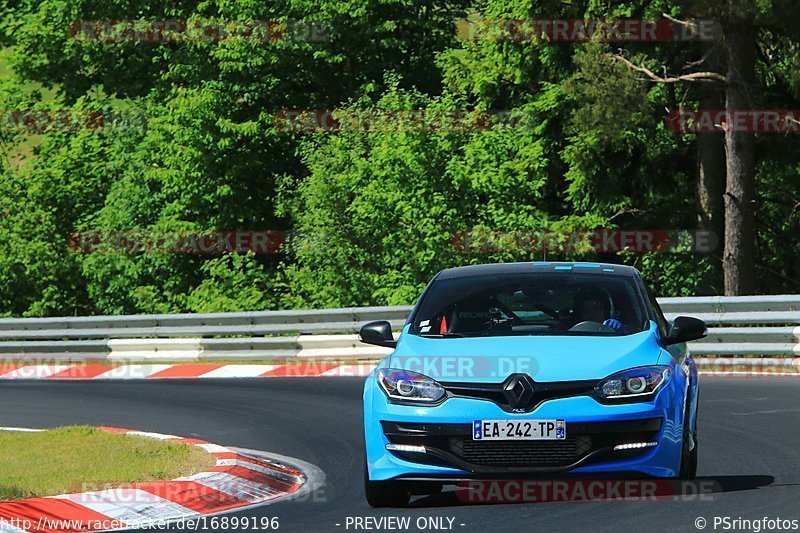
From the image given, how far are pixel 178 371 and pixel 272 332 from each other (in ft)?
5.18

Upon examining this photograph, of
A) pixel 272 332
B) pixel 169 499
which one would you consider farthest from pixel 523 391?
pixel 272 332

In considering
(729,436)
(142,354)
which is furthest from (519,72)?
(729,436)

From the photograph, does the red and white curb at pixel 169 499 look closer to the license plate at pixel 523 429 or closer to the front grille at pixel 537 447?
the front grille at pixel 537 447

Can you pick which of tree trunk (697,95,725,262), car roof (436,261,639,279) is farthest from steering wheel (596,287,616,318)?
tree trunk (697,95,725,262)

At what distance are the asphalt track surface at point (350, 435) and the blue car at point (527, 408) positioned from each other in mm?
269

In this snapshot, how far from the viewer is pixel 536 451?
8.26 metres

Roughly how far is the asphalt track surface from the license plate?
45 cm

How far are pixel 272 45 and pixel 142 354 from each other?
49.4 feet

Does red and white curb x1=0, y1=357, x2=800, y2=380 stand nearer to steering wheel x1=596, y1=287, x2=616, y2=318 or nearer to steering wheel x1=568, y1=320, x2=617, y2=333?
steering wheel x1=596, y1=287, x2=616, y2=318

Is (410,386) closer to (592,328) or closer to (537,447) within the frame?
(537,447)

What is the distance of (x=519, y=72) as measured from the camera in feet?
106

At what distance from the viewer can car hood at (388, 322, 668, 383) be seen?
→ 837cm

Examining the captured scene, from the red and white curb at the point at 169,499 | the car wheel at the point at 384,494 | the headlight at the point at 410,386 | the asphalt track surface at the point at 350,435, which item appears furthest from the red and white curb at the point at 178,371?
the headlight at the point at 410,386

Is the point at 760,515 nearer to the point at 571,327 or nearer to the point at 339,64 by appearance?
the point at 571,327
